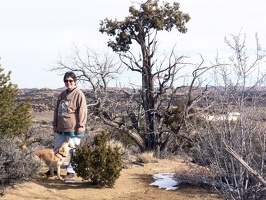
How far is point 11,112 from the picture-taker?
35.6 feet

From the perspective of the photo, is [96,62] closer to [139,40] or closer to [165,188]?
[139,40]

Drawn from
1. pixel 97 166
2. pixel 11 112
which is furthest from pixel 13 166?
pixel 11 112

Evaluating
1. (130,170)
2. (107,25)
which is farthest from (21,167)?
(107,25)

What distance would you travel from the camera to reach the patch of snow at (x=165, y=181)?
790cm

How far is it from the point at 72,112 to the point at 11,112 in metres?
3.94

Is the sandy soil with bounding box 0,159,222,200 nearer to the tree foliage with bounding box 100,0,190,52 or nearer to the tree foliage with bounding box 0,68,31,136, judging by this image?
the tree foliage with bounding box 0,68,31,136

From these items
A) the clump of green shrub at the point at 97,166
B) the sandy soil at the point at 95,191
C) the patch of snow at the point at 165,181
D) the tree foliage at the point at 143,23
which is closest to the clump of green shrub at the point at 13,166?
the sandy soil at the point at 95,191

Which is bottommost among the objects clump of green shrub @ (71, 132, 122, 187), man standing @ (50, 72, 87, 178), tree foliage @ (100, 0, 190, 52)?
clump of green shrub @ (71, 132, 122, 187)

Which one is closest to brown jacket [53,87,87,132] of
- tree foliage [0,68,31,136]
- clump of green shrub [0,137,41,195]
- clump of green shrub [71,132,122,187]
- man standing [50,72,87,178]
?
man standing [50,72,87,178]

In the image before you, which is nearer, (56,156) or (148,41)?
(56,156)

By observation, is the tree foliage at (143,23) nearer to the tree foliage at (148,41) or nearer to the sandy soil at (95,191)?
the tree foliage at (148,41)

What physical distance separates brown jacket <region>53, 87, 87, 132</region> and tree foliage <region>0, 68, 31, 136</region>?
298cm

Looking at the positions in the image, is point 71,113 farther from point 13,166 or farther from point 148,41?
point 148,41

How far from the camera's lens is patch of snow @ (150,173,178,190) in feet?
25.9
